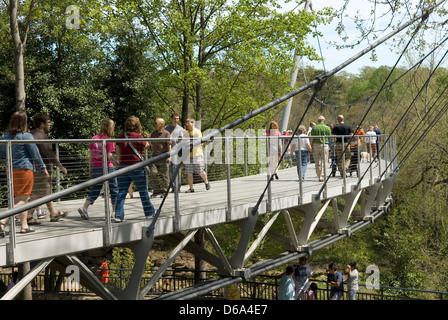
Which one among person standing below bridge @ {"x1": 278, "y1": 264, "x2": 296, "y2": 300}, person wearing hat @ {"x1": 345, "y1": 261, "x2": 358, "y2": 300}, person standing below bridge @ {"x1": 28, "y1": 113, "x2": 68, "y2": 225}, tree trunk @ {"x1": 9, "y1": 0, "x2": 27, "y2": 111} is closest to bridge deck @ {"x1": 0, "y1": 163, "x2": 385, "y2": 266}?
person standing below bridge @ {"x1": 28, "y1": 113, "x2": 68, "y2": 225}

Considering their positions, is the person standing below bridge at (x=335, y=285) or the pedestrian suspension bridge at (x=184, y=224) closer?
the pedestrian suspension bridge at (x=184, y=224)

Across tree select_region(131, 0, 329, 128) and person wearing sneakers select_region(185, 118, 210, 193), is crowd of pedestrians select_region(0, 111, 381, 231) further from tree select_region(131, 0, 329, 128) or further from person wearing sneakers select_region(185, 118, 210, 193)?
tree select_region(131, 0, 329, 128)

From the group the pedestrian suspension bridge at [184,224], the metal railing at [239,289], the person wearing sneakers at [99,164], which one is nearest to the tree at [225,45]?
the metal railing at [239,289]

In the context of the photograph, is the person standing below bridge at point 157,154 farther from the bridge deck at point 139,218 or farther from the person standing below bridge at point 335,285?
the person standing below bridge at point 335,285

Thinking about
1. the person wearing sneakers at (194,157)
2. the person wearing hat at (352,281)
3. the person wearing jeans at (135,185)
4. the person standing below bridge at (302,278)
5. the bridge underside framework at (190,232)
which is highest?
the person wearing sneakers at (194,157)

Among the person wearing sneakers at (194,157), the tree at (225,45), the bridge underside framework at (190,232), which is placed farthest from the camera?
the tree at (225,45)

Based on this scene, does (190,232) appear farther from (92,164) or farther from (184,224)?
(92,164)

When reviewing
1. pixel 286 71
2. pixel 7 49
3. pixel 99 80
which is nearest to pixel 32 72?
pixel 7 49

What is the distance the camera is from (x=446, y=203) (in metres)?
30.7

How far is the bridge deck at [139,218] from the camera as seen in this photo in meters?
5.86

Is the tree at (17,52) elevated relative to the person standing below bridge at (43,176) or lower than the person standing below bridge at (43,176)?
elevated

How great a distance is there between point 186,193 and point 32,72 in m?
14.0

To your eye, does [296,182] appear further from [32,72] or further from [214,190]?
[32,72]

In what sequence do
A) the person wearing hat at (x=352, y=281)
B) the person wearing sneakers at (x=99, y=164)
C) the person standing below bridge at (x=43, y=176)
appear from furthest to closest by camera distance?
the person wearing hat at (x=352, y=281), the person wearing sneakers at (x=99, y=164), the person standing below bridge at (x=43, y=176)
